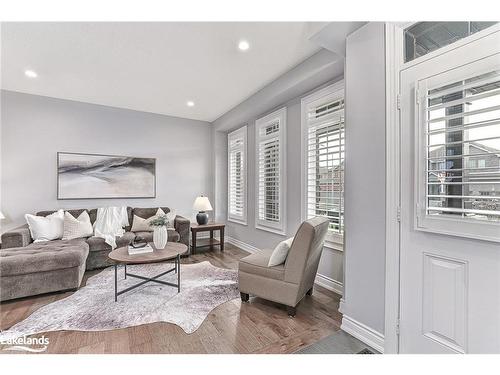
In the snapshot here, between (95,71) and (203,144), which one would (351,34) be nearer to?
(95,71)

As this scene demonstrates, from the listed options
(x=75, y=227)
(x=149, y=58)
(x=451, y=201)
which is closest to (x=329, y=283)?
(x=451, y=201)

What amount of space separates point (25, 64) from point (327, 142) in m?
3.99

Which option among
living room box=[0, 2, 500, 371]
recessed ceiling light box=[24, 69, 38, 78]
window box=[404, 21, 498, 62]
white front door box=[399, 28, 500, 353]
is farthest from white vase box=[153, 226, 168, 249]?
window box=[404, 21, 498, 62]

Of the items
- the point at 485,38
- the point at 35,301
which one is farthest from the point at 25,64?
the point at 485,38

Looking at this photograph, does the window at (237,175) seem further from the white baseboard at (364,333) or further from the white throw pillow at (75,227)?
the white baseboard at (364,333)

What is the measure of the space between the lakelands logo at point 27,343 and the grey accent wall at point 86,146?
280cm

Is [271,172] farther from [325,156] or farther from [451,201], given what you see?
[451,201]

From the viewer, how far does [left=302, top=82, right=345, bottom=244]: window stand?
9.11 ft

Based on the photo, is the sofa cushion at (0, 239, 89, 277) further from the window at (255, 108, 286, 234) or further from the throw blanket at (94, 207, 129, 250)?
the window at (255, 108, 286, 234)

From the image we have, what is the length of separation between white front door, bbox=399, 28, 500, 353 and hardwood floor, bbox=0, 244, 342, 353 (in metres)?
0.78

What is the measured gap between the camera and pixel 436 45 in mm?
1527

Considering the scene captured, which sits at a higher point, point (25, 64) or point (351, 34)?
→ point (25, 64)

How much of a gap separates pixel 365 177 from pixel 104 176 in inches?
178

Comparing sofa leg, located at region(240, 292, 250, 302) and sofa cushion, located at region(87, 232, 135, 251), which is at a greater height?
sofa cushion, located at region(87, 232, 135, 251)
